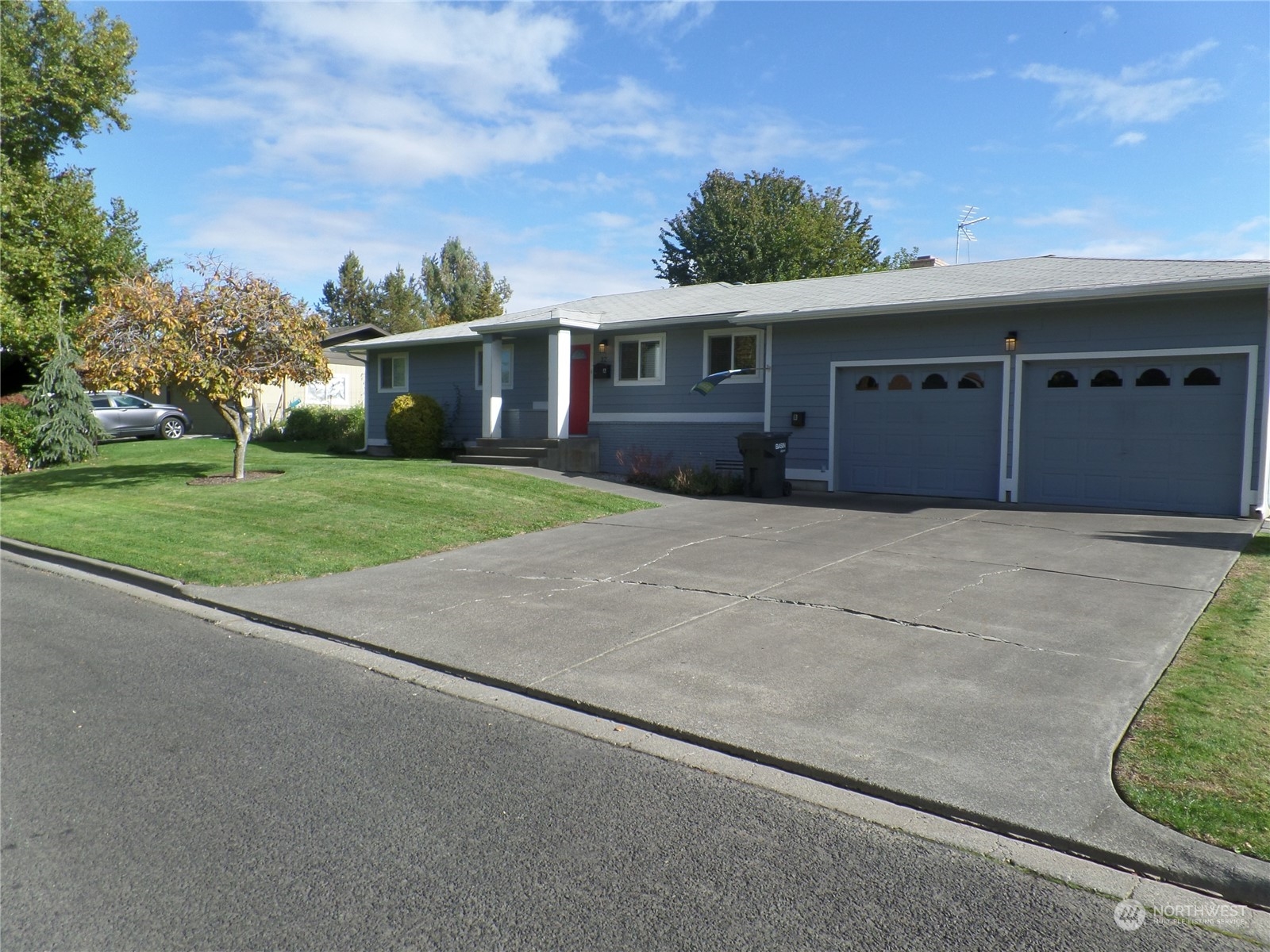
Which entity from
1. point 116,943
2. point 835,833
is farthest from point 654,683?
point 116,943

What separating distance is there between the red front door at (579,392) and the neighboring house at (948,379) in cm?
4

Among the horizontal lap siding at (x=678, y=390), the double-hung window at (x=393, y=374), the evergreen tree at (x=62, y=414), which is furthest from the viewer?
the double-hung window at (x=393, y=374)

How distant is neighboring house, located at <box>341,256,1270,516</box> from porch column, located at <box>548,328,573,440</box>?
0.04m

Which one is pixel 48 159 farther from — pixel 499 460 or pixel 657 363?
pixel 657 363

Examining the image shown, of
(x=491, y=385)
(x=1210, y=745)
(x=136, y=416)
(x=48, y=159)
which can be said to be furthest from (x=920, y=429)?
(x=48, y=159)

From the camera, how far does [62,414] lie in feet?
68.5

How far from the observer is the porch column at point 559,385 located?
1866 cm

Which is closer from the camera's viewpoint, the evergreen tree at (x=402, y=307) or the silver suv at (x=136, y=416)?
the silver suv at (x=136, y=416)

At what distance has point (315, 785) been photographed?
4.32m

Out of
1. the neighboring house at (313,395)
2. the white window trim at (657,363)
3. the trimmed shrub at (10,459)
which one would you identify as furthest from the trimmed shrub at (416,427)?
the neighboring house at (313,395)

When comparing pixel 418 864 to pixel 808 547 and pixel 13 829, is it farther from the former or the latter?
pixel 808 547

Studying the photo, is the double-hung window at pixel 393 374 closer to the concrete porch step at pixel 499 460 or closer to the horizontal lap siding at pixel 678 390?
the concrete porch step at pixel 499 460

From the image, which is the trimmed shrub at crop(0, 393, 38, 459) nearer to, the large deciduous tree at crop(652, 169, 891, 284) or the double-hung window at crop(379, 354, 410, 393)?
the double-hung window at crop(379, 354, 410, 393)

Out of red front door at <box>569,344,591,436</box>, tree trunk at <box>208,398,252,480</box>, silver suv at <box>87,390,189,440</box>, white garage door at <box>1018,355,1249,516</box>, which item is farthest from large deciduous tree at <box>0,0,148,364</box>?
white garage door at <box>1018,355,1249,516</box>
